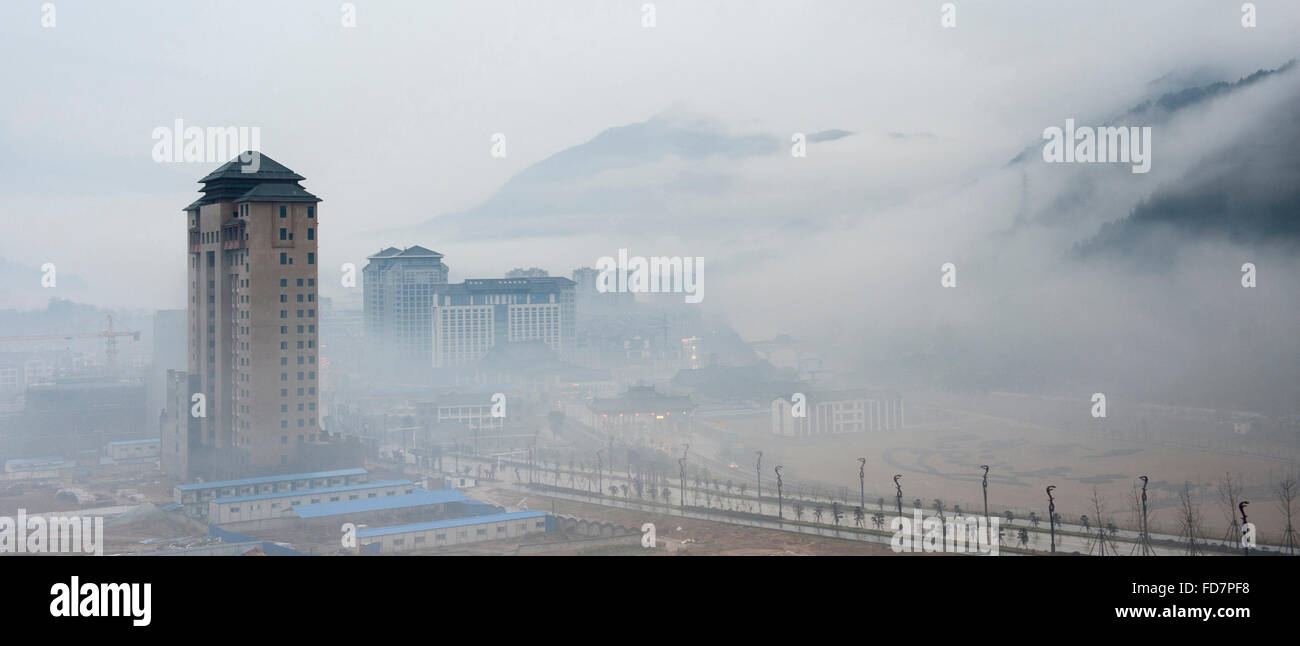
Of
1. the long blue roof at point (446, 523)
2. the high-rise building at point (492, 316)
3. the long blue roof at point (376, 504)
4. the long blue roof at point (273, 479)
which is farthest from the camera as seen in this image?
the high-rise building at point (492, 316)

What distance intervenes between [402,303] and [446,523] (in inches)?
1520

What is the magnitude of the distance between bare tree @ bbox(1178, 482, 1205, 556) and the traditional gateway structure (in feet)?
33.6

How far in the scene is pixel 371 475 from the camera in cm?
2084

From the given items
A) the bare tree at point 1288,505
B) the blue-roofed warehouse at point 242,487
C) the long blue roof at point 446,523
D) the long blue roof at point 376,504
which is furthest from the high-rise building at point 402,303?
the bare tree at point 1288,505

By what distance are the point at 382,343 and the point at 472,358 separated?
665cm

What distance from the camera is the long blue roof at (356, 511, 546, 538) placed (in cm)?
1512

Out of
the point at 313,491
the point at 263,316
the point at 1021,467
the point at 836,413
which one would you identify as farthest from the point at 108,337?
the point at 1021,467

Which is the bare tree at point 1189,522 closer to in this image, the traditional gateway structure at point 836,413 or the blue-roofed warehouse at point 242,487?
the traditional gateway structure at point 836,413

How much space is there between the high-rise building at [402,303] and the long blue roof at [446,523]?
120ft

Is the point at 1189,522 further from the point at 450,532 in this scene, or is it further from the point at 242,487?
the point at 242,487

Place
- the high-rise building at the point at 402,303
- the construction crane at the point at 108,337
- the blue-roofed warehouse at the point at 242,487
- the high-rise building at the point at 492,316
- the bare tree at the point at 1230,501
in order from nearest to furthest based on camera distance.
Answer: the bare tree at the point at 1230,501 → the blue-roofed warehouse at the point at 242,487 → the construction crane at the point at 108,337 → the high-rise building at the point at 492,316 → the high-rise building at the point at 402,303

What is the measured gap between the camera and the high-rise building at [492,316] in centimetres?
5122
